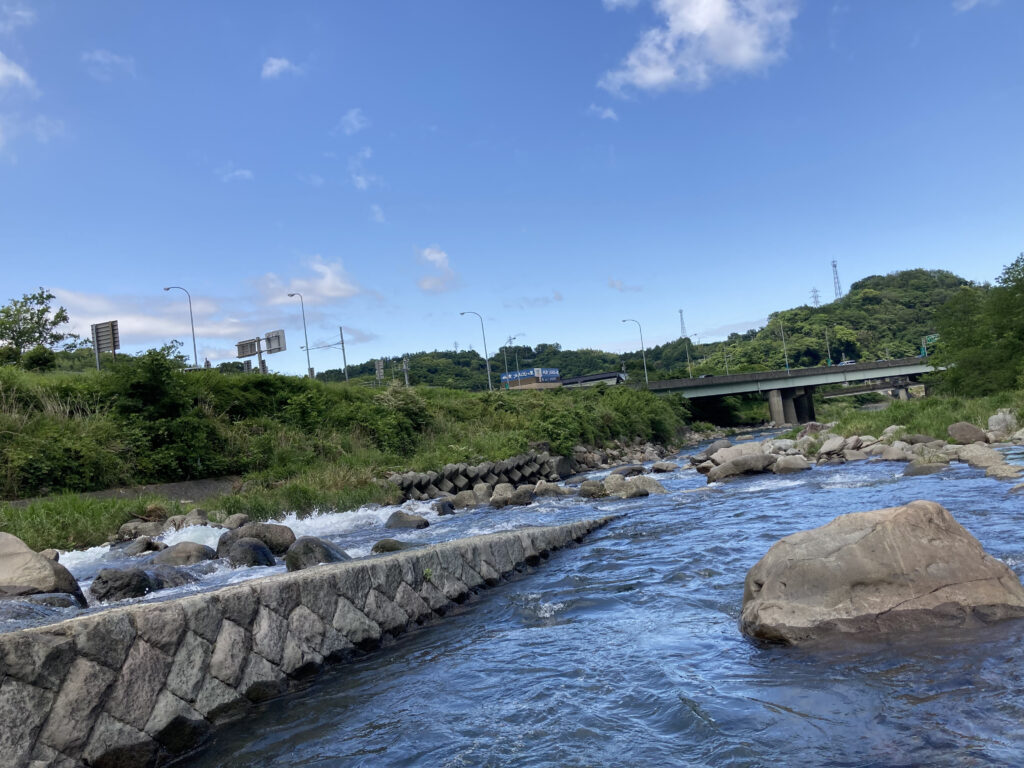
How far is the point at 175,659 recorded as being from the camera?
207 inches

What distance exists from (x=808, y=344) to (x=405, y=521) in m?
127

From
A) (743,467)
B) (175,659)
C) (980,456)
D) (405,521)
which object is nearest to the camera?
(175,659)

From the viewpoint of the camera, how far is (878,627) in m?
5.96

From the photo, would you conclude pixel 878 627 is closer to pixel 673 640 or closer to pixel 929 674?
pixel 929 674

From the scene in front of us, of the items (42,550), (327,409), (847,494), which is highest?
(327,409)

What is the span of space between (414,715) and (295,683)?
1.38 metres

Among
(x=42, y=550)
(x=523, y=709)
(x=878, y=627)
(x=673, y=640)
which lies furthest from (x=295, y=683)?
(x=42, y=550)

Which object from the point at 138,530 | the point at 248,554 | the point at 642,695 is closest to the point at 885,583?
the point at 642,695

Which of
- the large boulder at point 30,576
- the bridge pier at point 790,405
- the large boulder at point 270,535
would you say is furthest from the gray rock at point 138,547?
the bridge pier at point 790,405

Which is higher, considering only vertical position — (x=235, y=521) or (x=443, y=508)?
(x=235, y=521)

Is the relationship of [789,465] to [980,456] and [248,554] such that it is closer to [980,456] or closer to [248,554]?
[980,456]

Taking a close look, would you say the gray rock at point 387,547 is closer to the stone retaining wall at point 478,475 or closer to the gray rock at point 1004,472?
the stone retaining wall at point 478,475

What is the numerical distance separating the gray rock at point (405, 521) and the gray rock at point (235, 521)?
11.4 ft

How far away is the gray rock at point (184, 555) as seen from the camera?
12469 millimetres
